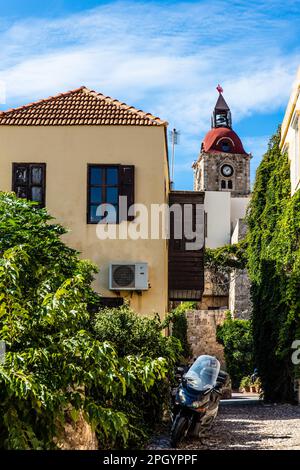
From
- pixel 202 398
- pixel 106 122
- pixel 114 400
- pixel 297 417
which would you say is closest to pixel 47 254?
pixel 114 400

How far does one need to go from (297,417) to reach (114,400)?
6614 mm

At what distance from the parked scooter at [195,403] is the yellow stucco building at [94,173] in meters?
6.80

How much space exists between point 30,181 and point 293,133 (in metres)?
6.09

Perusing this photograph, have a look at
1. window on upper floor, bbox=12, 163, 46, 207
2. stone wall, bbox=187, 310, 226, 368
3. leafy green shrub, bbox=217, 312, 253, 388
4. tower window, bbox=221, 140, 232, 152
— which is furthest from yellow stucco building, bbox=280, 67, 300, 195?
tower window, bbox=221, 140, 232, 152

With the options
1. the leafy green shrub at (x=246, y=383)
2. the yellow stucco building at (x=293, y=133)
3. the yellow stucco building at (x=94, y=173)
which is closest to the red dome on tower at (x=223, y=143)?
the leafy green shrub at (x=246, y=383)

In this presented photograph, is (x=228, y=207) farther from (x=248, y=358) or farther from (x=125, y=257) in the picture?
(x=125, y=257)

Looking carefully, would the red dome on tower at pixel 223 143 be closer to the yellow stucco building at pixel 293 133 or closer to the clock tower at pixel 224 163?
the clock tower at pixel 224 163

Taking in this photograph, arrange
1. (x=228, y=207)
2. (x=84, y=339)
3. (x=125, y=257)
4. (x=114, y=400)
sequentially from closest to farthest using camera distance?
(x=84, y=339) < (x=114, y=400) < (x=125, y=257) < (x=228, y=207)

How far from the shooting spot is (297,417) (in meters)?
15.8

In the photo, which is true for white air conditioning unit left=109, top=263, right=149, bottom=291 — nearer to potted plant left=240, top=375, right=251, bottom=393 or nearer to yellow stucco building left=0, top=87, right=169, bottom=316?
yellow stucco building left=0, top=87, right=169, bottom=316

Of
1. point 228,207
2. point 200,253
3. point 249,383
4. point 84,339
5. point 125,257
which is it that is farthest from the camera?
point 228,207

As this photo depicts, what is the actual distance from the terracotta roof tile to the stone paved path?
667cm

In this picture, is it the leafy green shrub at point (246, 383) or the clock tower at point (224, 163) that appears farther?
the clock tower at point (224, 163)

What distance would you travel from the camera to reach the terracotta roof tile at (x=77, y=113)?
19000 millimetres
